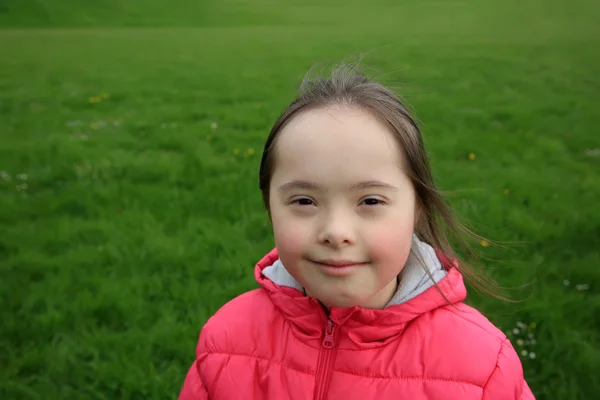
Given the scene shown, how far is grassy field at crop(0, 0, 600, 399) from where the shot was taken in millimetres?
2699

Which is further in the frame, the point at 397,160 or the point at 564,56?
the point at 564,56

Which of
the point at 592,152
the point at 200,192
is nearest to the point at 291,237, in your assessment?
the point at 200,192

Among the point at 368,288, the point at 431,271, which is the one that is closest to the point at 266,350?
the point at 368,288

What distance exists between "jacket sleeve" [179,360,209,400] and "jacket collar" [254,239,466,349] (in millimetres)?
326

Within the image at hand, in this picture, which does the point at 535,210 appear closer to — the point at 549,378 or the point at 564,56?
the point at 549,378

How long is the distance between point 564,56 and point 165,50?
247 inches

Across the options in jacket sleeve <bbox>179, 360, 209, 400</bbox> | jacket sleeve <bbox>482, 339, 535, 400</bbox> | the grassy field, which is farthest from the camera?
the grassy field

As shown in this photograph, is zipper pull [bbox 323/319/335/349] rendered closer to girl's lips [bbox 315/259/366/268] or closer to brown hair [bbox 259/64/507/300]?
girl's lips [bbox 315/259/366/268]

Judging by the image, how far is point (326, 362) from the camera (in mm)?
1474

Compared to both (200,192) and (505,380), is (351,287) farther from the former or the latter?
(200,192)

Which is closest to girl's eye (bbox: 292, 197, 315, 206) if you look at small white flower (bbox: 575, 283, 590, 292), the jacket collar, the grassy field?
the jacket collar

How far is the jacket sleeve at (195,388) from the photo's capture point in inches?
64.4

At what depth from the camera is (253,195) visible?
4.04 metres

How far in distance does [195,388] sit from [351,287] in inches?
24.3
